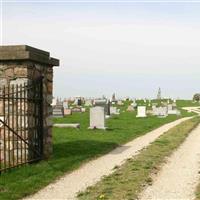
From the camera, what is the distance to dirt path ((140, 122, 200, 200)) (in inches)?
358

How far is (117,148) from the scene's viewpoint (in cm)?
1695

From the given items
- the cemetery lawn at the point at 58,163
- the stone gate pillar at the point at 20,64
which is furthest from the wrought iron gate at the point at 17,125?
the cemetery lawn at the point at 58,163

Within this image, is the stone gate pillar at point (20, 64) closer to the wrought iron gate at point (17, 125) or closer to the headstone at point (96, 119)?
the wrought iron gate at point (17, 125)

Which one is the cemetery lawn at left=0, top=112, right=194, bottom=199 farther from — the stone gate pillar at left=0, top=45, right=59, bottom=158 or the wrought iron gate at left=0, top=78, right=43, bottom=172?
the stone gate pillar at left=0, top=45, right=59, bottom=158

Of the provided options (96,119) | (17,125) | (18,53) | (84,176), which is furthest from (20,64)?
(96,119)

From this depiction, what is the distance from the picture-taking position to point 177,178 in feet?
35.7

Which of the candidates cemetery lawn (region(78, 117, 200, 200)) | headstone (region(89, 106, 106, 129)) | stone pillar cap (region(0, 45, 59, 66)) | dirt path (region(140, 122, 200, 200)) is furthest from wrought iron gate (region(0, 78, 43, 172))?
headstone (region(89, 106, 106, 129))

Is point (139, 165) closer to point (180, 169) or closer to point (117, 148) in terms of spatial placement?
point (180, 169)

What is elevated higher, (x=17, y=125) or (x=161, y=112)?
(x=17, y=125)

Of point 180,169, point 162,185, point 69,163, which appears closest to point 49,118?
point 69,163

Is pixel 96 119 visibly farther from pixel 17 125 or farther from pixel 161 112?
pixel 161 112

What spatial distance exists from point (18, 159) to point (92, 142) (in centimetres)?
633

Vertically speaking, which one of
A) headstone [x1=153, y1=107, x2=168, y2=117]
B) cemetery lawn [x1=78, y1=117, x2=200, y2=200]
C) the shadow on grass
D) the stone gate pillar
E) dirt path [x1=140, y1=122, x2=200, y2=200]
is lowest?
dirt path [x1=140, y1=122, x2=200, y2=200]

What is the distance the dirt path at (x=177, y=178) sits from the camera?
910 cm
